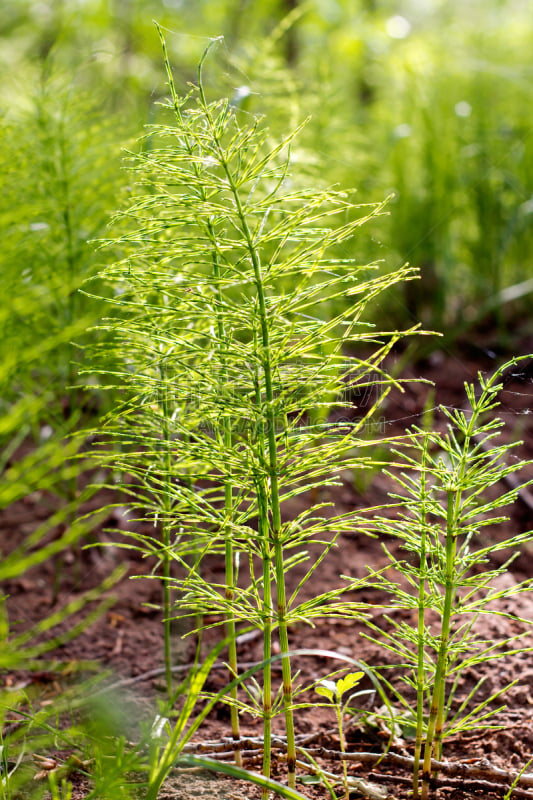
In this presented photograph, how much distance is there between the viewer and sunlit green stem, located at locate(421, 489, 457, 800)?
100 cm

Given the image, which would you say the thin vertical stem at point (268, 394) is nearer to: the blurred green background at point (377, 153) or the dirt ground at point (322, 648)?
the dirt ground at point (322, 648)

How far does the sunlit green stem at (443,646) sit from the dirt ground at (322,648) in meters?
0.07

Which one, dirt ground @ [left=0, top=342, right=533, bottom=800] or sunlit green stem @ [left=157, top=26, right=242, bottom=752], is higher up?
sunlit green stem @ [left=157, top=26, right=242, bottom=752]

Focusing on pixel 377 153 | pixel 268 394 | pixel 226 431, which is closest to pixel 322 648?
pixel 226 431

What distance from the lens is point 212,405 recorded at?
1003 mm

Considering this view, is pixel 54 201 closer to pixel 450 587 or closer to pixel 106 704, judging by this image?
pixel 106 704

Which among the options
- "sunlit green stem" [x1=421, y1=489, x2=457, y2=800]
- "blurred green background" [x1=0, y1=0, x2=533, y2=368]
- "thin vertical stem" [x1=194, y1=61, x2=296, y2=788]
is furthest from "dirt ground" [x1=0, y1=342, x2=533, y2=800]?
"blurred green background" [x1=0, y1=0, x2=533, y2=368]

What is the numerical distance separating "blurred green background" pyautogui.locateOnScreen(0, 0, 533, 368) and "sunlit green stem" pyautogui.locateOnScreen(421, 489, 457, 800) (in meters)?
0.91

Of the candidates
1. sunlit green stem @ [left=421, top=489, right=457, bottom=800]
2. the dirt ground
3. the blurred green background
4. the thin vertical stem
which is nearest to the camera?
the thin vertical stem

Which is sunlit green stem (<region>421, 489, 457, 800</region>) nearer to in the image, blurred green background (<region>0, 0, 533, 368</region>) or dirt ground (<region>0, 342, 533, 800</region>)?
dirt ground (<region>0, 342, 533, 800</region>)

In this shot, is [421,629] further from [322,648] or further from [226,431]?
[322,648]

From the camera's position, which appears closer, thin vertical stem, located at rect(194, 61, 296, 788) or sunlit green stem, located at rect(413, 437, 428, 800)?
thin vertical stem, located at rect(194, 61, 296, 788)

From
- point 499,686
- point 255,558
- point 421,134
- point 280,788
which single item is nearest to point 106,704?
point 280,788

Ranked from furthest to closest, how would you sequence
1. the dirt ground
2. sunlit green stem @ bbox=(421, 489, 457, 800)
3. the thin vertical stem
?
the dirt ground < sunlit green stem @ bbox=(421, 489, 457, 800) < the thin vertical stem
